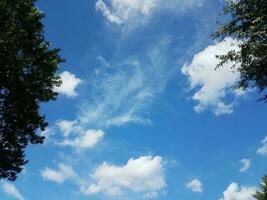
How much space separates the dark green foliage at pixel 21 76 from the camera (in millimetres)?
25844

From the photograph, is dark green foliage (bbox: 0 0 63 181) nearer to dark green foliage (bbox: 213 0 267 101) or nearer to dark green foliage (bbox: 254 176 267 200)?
dark green foliage (bbox: 213 0 267 101)

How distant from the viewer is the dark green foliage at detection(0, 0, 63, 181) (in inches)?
1017

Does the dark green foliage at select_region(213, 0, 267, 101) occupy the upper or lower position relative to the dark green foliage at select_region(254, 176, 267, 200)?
lower

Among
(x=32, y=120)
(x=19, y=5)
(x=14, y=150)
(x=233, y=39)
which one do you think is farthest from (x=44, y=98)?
(x=233, y=39)

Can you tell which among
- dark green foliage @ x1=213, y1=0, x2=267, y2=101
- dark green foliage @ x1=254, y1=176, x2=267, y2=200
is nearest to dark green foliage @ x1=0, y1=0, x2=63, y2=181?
dark green foliage @ x1=213, y1=0, x2=267, y2=101

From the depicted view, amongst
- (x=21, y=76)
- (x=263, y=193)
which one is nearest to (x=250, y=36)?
(x=21, y=76)

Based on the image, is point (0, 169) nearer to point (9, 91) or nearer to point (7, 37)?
point (9, 91)

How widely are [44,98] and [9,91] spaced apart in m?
2.74

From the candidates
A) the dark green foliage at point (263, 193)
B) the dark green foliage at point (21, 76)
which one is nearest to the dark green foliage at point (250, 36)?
the dark green foliage at point (21, 76)

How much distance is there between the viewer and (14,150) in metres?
30.1

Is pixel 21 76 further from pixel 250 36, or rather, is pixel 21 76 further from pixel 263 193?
pixel 263 193

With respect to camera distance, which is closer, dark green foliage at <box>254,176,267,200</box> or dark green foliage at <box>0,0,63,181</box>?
dark green foliage at <box>0,0,63,181</box>

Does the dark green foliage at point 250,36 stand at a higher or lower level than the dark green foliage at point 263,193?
lower

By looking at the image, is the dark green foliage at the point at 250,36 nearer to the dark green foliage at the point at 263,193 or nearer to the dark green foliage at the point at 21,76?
the dark green foliage at the point at 21,76
